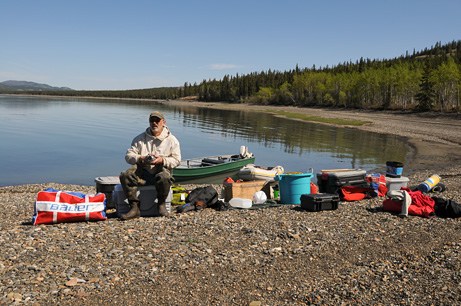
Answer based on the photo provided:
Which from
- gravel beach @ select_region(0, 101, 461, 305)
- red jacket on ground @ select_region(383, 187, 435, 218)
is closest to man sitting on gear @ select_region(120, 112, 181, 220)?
gravel beach @ select_region(0, 101, 461, 305)

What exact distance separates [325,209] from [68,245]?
269 inches

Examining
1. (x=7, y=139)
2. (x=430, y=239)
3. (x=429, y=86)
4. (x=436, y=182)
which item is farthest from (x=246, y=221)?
(x=429, y=86)

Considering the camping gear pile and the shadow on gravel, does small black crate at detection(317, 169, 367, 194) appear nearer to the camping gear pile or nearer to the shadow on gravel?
the camping gear pile

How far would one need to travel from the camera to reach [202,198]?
39.4 feet

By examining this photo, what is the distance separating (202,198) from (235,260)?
4374 mm

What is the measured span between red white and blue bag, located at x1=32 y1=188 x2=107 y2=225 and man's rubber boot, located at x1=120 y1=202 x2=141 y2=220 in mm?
468

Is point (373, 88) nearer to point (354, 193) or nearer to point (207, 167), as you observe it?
point (207, 167)

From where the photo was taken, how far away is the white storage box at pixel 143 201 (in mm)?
10336

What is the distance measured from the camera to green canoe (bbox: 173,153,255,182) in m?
20.4

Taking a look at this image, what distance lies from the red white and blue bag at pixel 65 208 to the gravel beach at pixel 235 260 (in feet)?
0.65

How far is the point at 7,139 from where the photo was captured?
44188mm

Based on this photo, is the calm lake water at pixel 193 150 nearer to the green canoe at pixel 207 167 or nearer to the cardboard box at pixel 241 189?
the green canoe at pixel 207 167

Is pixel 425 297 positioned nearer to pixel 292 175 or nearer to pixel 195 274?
pixel 195 274

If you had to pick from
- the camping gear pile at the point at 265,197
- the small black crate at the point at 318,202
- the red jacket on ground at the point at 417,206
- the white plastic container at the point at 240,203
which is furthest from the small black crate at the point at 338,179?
the white plastic container at the point at 240,203
